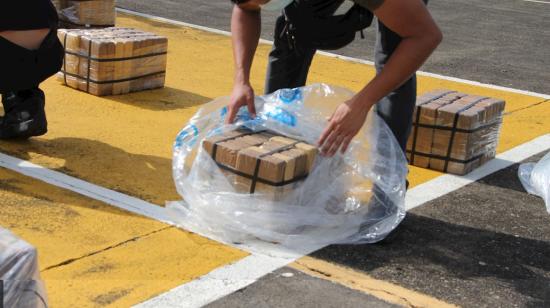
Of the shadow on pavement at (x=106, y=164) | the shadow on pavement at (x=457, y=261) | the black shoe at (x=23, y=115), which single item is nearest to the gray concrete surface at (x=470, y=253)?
the shadow on pavement at (x=457, y=261)

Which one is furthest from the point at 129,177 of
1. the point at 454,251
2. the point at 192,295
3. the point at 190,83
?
the point at 190,83

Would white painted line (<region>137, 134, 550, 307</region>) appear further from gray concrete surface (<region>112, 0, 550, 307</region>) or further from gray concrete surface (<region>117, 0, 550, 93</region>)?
gray concrete surface (<region>117, 0, 550, 93</region>)

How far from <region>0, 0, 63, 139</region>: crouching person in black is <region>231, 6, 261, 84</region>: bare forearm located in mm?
1339

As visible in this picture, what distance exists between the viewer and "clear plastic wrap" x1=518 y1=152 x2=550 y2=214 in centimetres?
487

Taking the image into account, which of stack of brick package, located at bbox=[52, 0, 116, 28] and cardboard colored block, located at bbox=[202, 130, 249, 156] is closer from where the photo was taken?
cardboard colored block, located at bbox=[202, 130, 249, 156]

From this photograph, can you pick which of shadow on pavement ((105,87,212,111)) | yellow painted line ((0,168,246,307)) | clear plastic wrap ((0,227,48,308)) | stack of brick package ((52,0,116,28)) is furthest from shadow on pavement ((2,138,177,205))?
stack of brick package ((52,0,116,28))

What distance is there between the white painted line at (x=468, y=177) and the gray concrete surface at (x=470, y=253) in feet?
0.24

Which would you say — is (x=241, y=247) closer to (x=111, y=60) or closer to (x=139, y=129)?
(x=139, y=129)

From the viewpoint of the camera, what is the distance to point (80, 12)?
778 cm

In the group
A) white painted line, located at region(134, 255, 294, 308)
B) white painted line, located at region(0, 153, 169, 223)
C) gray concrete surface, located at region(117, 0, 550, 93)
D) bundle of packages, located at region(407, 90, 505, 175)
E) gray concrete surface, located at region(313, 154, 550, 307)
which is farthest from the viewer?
gray concrete surface, located at region(117, 0, 550, 93)

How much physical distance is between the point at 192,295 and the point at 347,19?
1490 millimetres

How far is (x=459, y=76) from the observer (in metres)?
8.16

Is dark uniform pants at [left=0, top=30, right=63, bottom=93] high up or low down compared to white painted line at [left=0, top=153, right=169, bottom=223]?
up

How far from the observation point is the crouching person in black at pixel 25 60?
4.84 meters
